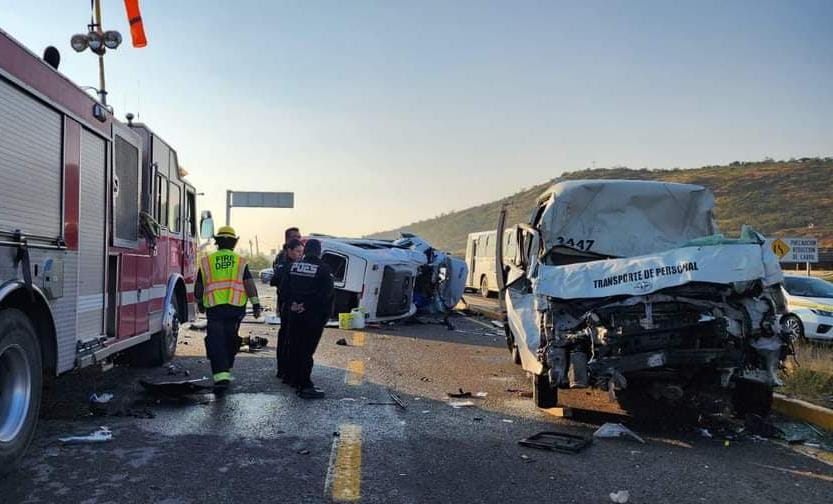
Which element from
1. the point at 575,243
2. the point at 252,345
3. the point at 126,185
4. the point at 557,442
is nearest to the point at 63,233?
the point at 126,185

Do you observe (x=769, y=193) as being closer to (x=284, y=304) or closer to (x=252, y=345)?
(x=252, y=345)

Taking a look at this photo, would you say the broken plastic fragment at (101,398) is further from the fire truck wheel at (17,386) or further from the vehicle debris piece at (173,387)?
the fire truck wheel at (17,386)

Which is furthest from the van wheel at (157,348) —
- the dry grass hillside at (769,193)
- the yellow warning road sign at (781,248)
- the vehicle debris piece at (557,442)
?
the dry grass hillside at (769,193)

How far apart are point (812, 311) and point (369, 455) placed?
12013 millimetres

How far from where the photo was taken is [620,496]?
447 centimetres

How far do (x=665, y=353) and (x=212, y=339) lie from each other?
463 centimetres

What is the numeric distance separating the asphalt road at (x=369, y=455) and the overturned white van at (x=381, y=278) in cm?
635

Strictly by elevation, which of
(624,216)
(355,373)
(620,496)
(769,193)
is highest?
(769,193)

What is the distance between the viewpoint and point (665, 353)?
598 centimetres

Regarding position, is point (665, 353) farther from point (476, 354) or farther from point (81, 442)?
point (476, 354)

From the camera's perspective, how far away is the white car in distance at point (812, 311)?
1376 centimetres

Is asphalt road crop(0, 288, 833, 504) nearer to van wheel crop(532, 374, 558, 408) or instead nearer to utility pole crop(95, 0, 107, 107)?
van wheel crop(532, 374, 558, 408)

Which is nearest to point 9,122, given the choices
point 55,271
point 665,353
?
point 55,271

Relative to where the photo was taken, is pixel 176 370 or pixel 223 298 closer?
pixel 223 298
